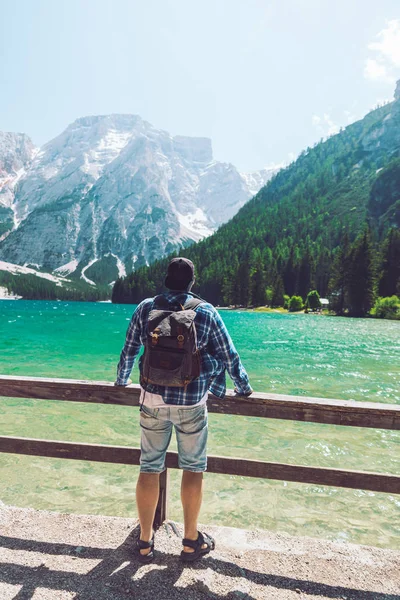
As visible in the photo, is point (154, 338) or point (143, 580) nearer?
point (154, 338)

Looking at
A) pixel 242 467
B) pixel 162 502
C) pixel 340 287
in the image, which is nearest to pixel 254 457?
pixel 162 502

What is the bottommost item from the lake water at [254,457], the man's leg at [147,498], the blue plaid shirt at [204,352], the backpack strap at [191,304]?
the lake water at [254,457]

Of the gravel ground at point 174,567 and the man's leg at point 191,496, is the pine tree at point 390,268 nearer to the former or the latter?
the gravel ground at point 174,567

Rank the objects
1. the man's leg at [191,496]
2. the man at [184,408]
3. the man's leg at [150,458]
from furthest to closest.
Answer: the man's leg at [191,496] < the man's leg at [150,458] < the man at [184,408]

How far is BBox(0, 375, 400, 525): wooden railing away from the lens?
14.5 feet

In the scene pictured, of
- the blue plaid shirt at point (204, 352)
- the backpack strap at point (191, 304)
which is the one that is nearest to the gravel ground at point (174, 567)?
the blue plaid shirt at point (204, 352)

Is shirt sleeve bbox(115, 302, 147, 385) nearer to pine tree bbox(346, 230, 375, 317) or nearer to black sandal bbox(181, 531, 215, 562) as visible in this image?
black sandal bbox(181, 531, 215, 562)

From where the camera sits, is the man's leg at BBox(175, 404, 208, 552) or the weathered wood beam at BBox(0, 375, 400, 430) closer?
the man's leg at BBox(175, 404, 208, 552)

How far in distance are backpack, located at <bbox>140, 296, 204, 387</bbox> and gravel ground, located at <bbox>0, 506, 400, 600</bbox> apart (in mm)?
2224

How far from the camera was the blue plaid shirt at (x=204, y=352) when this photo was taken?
3865mm

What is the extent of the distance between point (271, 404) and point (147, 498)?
1.81 meters

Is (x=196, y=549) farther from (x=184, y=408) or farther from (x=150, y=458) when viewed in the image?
(x=184, y=408)

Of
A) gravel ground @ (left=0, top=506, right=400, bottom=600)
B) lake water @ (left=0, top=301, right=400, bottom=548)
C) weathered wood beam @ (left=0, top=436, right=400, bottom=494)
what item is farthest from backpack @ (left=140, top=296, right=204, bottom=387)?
lake water @ (left=0, top=301, right=400, bottom=548)

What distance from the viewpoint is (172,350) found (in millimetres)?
3672
